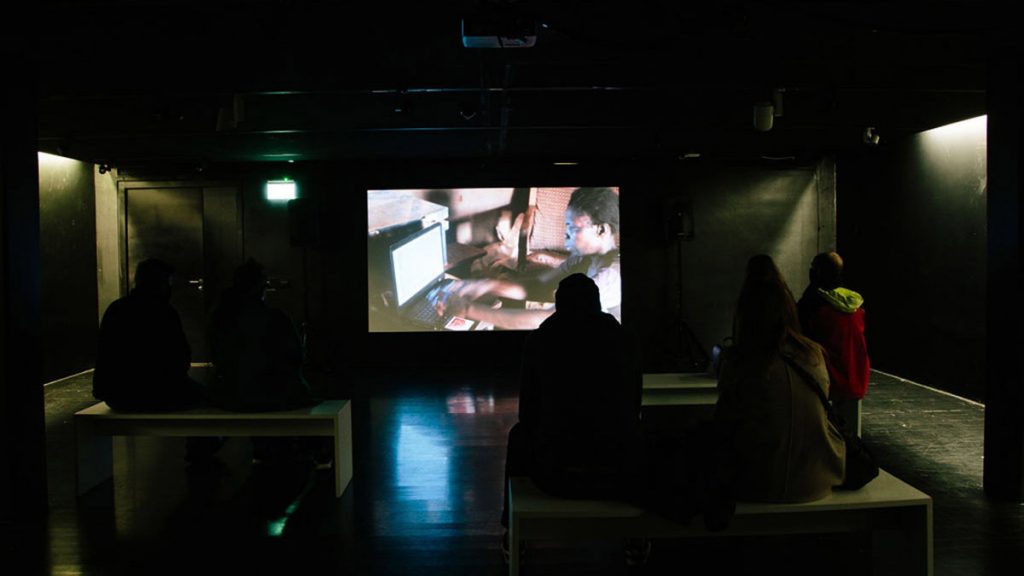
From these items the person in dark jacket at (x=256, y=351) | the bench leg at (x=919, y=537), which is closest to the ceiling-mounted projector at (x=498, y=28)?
the person in dark jacket at (x=256, y=351)

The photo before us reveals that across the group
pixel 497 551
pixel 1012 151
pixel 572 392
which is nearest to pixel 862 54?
pixel 1012 151

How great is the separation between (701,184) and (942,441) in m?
4.95

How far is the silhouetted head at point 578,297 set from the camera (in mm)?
2904

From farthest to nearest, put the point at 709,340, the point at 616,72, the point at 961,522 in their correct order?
the point at 709,340 < the point at 616,72 < the point at 961,522

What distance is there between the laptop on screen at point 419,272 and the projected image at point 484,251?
12 mm

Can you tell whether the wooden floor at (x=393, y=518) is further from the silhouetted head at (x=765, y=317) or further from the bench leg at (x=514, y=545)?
the silhouetted head at (x=765, y=317)

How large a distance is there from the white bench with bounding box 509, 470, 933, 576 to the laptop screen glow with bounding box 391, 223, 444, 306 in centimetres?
650

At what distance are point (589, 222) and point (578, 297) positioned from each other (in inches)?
260

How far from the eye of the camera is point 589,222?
9.41m

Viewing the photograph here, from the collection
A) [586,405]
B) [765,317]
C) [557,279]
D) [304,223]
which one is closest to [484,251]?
[557,279]

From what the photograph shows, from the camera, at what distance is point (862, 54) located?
16.4ft

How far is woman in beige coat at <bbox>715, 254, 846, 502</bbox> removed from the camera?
270cm

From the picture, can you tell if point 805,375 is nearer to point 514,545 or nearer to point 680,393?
point 514,545

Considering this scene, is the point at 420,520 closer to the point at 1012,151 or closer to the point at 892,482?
the point at 892,482
